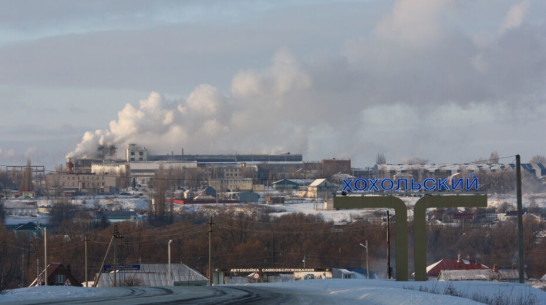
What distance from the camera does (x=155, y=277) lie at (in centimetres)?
6681

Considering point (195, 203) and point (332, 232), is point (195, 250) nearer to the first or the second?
point (332, 232)

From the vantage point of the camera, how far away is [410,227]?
335 ft

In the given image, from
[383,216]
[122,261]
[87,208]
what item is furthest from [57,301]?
[87,208]

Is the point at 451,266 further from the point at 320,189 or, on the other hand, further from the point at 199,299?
the point at 320,189

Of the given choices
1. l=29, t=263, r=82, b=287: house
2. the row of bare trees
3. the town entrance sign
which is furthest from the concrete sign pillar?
the row of bare trees

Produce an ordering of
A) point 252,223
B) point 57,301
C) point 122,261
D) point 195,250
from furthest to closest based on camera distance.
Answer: point 252,223 < point 195,250 < point 122,261 < point 57,301

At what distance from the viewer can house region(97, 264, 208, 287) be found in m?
63.1

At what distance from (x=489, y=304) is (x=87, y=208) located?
129m

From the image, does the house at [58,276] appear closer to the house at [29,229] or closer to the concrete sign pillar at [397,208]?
the concrete sign pillar at [397,208]

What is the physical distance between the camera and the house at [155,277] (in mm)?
63062

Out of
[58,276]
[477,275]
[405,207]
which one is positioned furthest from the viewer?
[477,275]

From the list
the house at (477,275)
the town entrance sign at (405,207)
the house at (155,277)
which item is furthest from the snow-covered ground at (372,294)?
the house at (477,275)

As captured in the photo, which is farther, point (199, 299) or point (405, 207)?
point (405, 207)


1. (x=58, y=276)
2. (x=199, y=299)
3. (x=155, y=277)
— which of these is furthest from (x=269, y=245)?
(x=199, y=299)
